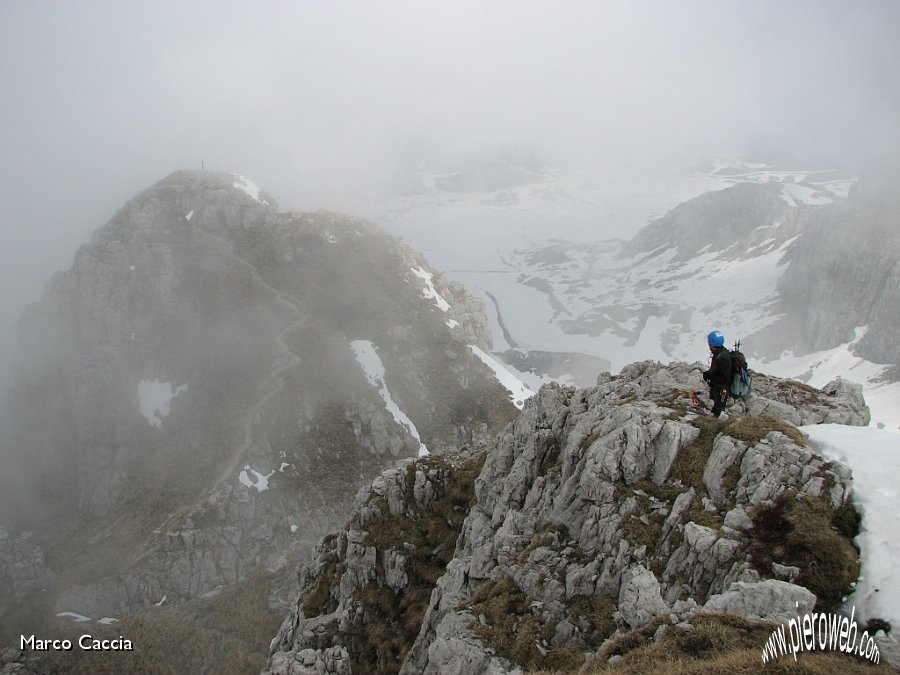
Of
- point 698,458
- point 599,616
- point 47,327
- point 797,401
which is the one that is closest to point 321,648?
point 599,616

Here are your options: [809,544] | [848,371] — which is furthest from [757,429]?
[848,371]

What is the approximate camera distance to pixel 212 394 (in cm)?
7669

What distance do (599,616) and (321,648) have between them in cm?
1852

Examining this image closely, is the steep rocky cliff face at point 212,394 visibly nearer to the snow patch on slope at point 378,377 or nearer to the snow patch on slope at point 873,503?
the snow patch on slope at point 378,377

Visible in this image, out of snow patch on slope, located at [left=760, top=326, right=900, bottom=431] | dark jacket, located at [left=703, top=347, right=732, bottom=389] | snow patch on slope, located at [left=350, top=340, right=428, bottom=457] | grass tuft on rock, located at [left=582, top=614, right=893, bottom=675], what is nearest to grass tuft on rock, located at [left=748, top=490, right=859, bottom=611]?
grass tuft on rock, located at [left=582, top=614, right=893, bottom=675]

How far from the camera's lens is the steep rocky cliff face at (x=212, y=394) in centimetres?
6303

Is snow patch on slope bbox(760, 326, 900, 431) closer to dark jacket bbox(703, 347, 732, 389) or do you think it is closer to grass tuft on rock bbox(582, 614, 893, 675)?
dark jacket bbox(703, 347, 732, 389)

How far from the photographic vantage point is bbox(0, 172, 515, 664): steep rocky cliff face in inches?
2482

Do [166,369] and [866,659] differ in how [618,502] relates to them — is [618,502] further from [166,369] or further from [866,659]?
[166,369]

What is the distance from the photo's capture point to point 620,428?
20422 millimetres

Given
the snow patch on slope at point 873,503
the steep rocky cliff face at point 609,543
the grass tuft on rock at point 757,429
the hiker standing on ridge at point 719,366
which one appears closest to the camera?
the snow patch on slope at point 873,503

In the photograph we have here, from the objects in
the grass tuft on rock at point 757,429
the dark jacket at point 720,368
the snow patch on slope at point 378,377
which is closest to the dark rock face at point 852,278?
the snow patch on slope at point 378,377
